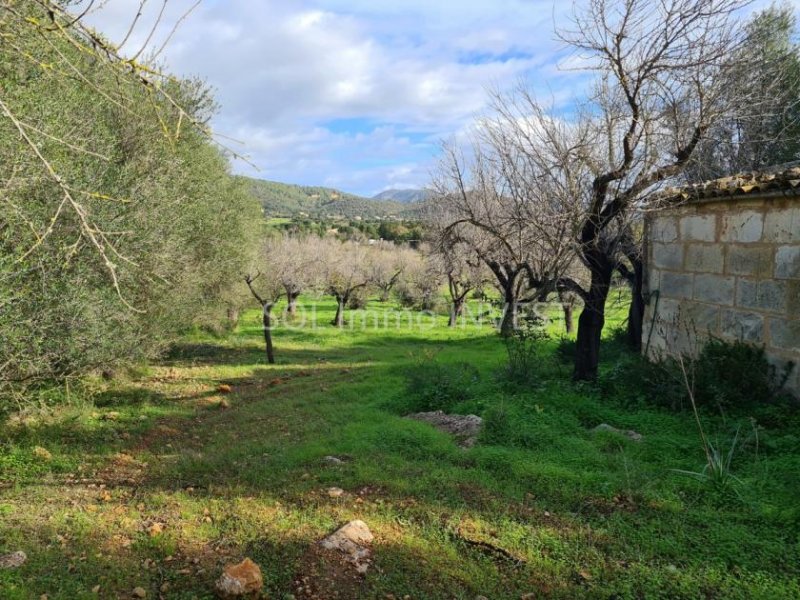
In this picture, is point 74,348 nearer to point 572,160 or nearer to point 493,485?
point 493,485

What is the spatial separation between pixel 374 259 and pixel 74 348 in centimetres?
3338

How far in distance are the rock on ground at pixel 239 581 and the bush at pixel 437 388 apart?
474 centimetres

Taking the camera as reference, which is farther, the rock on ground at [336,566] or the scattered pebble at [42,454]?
the scattered pebble at [42,454]

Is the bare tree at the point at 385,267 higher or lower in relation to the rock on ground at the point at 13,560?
higher

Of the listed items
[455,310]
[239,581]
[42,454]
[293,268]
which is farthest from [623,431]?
[293,268]

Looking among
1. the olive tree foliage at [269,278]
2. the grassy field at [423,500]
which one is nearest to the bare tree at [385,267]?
the olive tree foliage at [269,278]

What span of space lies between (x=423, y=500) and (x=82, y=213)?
3.53 metres

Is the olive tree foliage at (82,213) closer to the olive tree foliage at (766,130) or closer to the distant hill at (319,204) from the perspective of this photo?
the olive tree foliage at (766,130)

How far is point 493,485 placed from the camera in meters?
4.65

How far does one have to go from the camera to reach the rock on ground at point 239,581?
3.07m

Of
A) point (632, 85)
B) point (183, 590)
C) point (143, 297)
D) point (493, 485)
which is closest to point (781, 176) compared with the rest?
point (632, 85)

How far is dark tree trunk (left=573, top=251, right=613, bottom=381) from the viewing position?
25.9 feet

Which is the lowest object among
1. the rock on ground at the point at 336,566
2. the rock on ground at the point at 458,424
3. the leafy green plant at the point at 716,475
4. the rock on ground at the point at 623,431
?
the rock on ground at the point at 336,566

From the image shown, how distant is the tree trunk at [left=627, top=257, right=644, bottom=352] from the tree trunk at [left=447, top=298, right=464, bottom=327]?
1534 cm
